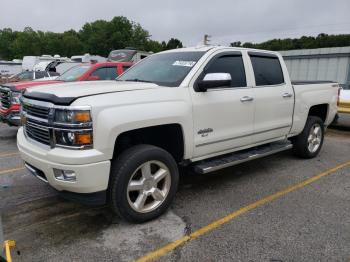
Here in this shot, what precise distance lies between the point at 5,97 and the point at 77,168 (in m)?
5.40

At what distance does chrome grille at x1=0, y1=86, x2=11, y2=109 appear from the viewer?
723 cm

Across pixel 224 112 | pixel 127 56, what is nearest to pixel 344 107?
pixel 224 112

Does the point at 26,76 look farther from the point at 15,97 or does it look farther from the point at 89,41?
the point at 89,41

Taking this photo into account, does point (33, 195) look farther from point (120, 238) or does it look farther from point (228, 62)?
point (228, 62)

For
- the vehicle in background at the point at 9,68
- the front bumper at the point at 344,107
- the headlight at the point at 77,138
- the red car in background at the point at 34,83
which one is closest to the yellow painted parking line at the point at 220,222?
the headlight at the point at 77,138

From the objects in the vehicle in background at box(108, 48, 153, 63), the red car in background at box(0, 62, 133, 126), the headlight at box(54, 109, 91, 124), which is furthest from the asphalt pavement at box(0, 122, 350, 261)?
the vehicle in background at box(108, 48, 153, 63)

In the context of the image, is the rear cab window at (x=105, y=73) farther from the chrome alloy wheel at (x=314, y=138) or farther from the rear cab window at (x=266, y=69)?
the chrome alloy wheel at (x=314, y=138)

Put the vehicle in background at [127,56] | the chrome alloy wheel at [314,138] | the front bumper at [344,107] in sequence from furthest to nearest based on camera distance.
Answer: the vehicle in background at [127,56], the front bumper at [344,107], the chrome alloy wheel at [314,138]

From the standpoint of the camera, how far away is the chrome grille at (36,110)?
10.7 feet

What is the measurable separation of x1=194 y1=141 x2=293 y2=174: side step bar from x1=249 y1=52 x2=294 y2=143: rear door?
0.16 m

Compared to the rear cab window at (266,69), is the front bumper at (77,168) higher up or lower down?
lower down

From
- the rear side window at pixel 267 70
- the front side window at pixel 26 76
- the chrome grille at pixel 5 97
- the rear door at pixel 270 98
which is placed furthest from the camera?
the front side window at pixel 26 76

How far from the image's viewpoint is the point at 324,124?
255 inches

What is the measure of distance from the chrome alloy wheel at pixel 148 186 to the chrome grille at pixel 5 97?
16.1 ft
